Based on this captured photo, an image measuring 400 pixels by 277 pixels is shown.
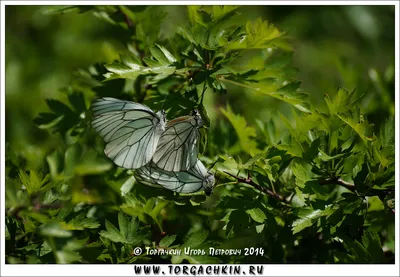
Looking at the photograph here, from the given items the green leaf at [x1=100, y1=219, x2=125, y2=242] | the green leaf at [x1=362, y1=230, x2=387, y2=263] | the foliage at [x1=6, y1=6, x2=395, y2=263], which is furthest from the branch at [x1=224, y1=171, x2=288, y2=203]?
the green leaf at [x1=100, y1=219, x2=125, y2=242]

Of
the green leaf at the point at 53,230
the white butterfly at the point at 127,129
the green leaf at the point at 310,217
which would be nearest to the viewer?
the green leaf at the point at 53,230

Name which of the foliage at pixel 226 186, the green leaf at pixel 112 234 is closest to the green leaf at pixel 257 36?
the foliage at pixel 226 186

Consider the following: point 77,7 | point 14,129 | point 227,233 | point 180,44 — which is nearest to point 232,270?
point 227,233

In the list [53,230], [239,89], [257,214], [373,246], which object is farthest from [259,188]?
[239,89]

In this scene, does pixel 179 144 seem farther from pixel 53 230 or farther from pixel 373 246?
pixel 373 246

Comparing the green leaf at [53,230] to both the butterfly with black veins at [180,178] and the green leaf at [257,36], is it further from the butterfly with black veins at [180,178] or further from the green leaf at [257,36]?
the green leaf at [257,36]

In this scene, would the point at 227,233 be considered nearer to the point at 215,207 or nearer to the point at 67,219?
the point at 215,207
